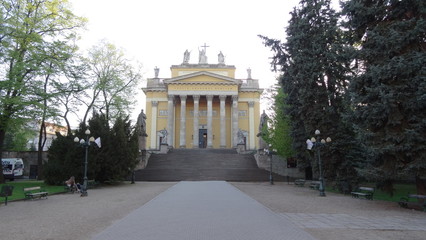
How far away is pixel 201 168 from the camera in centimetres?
3019

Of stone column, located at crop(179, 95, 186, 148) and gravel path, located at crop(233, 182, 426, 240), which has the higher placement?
stone column, located at crop(179, 95, 186, 148)

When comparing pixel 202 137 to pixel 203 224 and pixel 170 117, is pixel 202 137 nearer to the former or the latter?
pixel 170 117

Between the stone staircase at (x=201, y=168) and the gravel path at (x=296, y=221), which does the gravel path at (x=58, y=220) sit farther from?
the stone staircase at (x=201, y=168)

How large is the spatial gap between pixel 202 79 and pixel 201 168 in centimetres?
2203

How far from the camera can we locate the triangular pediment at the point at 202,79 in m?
48.6

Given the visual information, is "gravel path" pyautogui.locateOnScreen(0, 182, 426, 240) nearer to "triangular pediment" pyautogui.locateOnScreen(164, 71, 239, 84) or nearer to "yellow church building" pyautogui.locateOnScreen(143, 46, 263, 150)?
"yellow church building" pyautogui.locateOnScreen(143, 46, 263, 150)

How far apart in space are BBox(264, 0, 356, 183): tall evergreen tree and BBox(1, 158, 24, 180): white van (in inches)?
1103

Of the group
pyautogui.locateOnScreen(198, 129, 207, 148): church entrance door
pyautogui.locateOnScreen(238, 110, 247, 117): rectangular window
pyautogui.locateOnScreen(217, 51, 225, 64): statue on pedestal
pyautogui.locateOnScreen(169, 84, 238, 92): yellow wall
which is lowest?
pyautogui.locateOnScreen(198, 129, 207, 148): church entrance door

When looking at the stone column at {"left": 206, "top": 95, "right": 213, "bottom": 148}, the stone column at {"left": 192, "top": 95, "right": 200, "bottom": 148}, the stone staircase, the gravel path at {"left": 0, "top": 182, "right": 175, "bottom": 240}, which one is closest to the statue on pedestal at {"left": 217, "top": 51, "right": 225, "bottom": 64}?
the stone column at {"left": 206, "top": 95, "right": 213, "bottom": 148}

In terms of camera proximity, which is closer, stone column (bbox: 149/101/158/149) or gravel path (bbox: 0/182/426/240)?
gravel path (bbox: 0/182/426/240)

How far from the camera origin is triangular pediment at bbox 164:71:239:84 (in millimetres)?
48562

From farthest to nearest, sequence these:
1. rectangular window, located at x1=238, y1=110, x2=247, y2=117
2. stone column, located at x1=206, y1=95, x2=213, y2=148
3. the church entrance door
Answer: rectangular window, located at x1=238, y1=110, x2=247, y2=117
the church entrance door
stone column, located at x1=206, y1=95, x2=213, y2=148

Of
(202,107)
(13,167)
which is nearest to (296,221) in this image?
(13,167)

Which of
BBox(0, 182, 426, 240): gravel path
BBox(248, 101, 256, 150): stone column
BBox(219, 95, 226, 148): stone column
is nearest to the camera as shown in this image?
BBox(0, 182, 426, 240): gravel path
